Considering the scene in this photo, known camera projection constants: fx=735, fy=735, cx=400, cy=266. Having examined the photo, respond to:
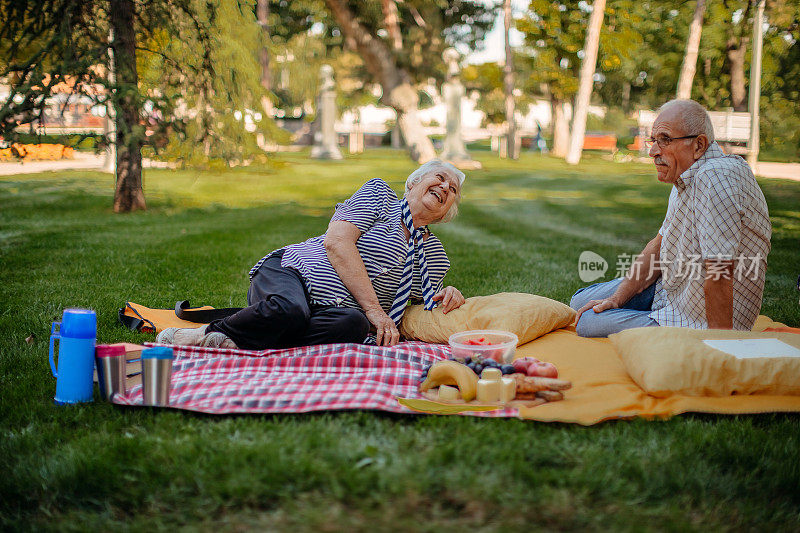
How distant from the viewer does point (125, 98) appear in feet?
29.9

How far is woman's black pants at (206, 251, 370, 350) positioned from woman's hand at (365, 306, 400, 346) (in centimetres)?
7

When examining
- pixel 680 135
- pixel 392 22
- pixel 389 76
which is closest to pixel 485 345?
pixel 680 135

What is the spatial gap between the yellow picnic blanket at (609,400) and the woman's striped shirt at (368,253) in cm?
90

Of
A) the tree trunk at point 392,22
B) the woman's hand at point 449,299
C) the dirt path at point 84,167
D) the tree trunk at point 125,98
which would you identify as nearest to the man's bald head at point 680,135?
the woman's hand at point 449,299

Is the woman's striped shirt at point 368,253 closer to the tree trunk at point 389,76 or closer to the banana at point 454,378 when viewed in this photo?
the banana at point 454,378

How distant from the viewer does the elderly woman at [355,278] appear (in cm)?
365

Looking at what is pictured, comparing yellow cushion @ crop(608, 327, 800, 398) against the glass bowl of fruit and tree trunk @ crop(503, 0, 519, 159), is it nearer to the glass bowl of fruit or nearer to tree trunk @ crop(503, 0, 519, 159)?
the glass bowl of fruit

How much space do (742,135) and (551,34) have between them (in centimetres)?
875

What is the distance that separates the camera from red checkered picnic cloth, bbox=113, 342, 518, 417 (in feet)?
9.58

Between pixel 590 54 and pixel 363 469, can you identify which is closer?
pixel 363 469

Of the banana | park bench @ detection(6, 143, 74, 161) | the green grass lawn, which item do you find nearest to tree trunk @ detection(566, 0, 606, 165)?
park bench @ detection(6, 143, 74, 161)

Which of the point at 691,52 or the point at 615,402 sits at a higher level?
the point at 691,52

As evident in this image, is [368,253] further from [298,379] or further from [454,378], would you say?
[454,378]

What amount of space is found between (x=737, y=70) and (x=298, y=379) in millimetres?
21403
